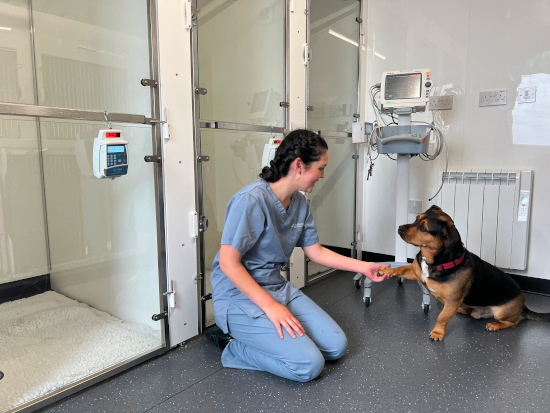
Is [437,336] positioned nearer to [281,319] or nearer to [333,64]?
[281,319]

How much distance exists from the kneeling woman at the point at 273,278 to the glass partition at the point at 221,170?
0.35 meters

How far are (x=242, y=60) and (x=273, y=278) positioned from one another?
1.31 m

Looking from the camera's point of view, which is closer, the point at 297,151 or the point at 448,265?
the point at 297,151

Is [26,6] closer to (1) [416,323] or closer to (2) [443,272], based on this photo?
(2) [443,272]

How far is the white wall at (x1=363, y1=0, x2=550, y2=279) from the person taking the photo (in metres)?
2.64

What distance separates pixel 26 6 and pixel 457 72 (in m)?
2.68

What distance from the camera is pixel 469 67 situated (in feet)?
9.33

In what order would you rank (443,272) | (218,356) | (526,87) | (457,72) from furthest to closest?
1. (457,72)
2. (526,87)
3. (443,272)
4. (218,356)

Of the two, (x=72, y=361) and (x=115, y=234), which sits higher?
(x=115, y=234)

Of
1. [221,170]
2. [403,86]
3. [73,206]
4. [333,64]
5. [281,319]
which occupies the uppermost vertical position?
[333,64]

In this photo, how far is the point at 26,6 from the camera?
189 cm

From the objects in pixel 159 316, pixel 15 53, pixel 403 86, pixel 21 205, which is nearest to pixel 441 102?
pixel 403 86

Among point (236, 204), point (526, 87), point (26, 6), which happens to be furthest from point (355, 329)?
point (26, 6)

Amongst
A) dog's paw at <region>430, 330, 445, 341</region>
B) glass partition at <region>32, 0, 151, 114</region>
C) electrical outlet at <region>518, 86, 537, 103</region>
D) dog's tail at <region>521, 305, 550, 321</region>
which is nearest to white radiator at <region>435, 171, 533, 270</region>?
electrical outlet at <region>518, 86, 537, 103</region>
